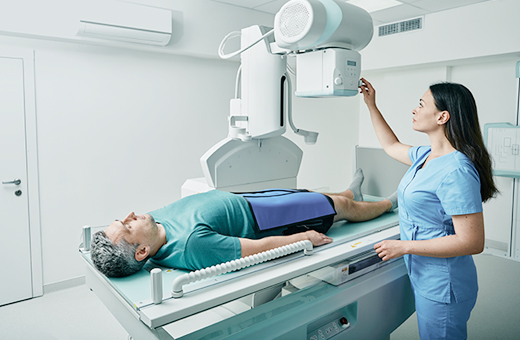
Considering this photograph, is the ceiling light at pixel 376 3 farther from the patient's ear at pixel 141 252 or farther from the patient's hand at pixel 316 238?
the patient's ear at pixel 141 252

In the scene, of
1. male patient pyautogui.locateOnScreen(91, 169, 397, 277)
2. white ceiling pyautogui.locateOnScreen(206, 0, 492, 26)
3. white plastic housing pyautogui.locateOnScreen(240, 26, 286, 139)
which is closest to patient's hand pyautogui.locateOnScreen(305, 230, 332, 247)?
male patient pyautogui.locateOnScreen(91, 169, 397, 277)

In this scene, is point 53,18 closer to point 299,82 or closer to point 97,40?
point 97,40

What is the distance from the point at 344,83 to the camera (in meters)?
1.55

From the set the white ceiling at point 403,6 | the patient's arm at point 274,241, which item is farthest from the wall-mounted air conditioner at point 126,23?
the patient's arm at point 274,241

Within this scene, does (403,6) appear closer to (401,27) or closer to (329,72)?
(401,27)

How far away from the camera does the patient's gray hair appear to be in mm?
1307

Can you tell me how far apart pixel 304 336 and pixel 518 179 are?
3.10 meters

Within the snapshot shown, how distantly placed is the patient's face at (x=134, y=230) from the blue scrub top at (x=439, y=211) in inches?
39.0

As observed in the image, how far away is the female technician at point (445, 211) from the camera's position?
134cm

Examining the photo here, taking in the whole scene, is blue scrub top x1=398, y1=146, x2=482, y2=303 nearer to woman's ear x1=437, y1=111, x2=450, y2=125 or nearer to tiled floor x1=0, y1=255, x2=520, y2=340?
woman's ear x1=437, y1=111, x2=450, y2=125

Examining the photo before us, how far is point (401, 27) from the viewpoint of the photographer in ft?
12.9

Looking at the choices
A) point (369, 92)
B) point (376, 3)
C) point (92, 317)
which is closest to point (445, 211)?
point (369, 92)

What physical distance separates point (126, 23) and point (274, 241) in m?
2.17

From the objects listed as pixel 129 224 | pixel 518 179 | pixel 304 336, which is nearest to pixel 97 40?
pixel 129 224
